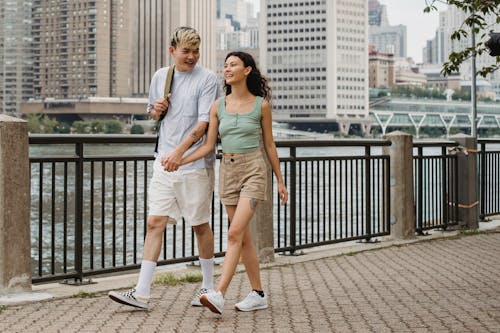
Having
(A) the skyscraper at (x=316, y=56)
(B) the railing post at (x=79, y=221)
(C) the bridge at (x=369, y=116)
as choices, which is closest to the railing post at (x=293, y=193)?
(B) the railing post at (x=79, y=221)

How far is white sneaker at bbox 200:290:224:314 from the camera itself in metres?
5.70

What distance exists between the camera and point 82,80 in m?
167

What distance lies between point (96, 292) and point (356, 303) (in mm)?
2025

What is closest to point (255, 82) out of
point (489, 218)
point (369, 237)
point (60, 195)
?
point (369, 237)

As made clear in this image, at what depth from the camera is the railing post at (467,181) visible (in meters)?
12.4

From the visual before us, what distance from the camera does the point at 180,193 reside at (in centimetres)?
610

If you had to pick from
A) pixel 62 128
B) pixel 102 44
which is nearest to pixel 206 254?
pixel 62 128

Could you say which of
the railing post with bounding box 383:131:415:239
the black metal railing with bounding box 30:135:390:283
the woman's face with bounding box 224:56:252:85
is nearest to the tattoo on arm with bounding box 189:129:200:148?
the woman's face with bounding box 224:56:252:85

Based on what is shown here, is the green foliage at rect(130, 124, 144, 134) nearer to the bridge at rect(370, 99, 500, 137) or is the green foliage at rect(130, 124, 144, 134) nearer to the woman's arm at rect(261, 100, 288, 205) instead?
the bridge at rect(370, 99, 500, 137)

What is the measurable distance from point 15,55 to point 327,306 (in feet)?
583

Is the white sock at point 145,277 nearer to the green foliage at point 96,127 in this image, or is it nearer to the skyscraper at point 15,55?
the green foliage at point 96,127

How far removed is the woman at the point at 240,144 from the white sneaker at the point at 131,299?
24.1 inches

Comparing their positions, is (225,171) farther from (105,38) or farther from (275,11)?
(275,11)

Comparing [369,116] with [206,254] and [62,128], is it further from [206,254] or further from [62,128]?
[206,254]
